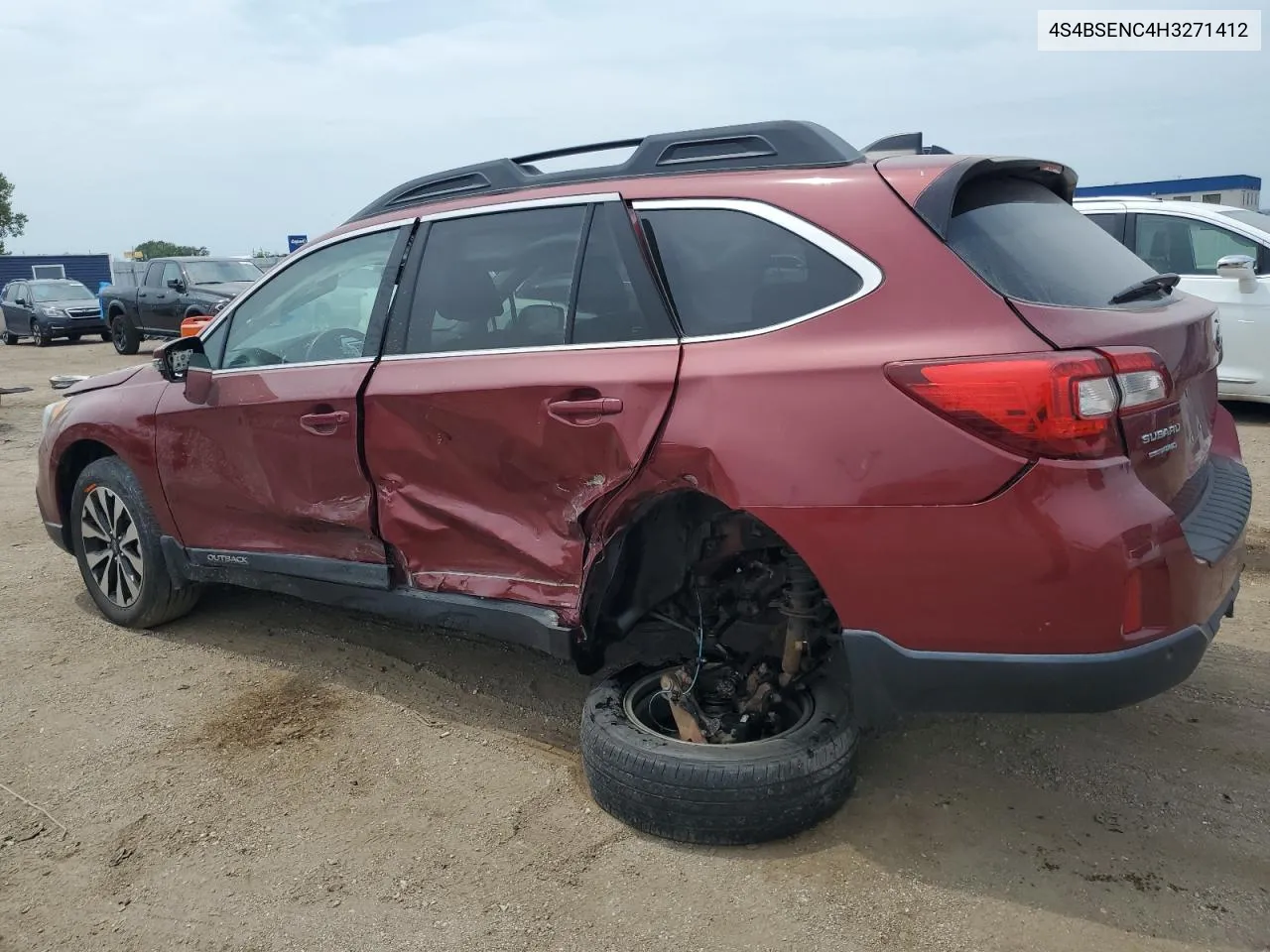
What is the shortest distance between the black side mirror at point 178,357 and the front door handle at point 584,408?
6.27ft

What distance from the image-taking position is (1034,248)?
264 cm

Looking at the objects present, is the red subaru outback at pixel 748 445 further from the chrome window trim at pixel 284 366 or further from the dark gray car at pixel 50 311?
the dark gray car at pixel 50 311

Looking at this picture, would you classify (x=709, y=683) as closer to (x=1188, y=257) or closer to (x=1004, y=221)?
(x=1004, y=221)

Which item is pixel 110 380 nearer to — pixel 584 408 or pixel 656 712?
pixel 584 408

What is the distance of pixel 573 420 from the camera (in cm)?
292

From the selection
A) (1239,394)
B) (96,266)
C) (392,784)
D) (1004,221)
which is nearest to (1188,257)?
(1239,394)

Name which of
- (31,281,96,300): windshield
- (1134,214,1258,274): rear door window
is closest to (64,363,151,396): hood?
(1134,214,1258,274): rear door window

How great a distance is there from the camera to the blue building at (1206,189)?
1844 centimetres

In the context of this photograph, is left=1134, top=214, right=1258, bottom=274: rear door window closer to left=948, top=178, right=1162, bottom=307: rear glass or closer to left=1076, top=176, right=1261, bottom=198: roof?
left=948, top=178, right=1162, bottom=307: rear glass

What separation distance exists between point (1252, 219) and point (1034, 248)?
22.0 feet

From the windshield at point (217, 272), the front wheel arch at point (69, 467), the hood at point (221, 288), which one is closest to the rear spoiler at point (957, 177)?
the front wheel arch at point (69, 467)

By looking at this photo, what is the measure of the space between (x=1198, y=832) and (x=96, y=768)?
334cm

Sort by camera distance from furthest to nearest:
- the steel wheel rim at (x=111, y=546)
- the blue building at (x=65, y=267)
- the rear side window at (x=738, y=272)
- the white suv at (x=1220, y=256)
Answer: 1. the blue building at (x=65, y=267)
2. the white suv at (x=1220, y=256)
3. the steel wheel rim at (x=111, y=546)
4. the rear side window at (x=738, y=272)

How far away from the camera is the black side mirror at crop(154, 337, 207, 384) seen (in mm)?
4055
